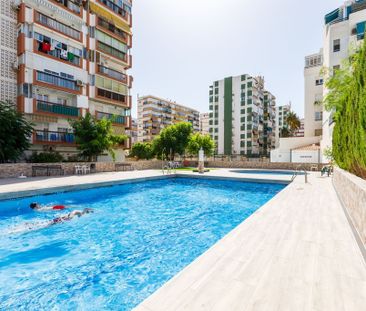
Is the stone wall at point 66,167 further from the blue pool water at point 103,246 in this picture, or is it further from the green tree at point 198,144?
the blue pool water at point 103,246

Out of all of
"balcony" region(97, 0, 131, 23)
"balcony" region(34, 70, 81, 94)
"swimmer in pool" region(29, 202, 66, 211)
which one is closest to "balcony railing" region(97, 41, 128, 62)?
"balcony" region(97, 0, 131, 23)

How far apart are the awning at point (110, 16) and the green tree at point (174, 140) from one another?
14.8m

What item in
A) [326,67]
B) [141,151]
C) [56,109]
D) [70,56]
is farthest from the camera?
[141,151]

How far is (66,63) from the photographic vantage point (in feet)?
74.0

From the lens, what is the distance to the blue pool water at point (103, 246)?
392 cm

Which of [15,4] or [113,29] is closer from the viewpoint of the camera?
[15,4]

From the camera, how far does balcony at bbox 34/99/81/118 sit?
19.9m

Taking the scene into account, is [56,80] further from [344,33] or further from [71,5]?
[344,33]

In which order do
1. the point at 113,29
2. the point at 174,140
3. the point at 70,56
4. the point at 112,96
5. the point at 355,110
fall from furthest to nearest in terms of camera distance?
the point at 174,140, the point at 113,29, the point at 112,96, the point at 70,56, the point at 355,110

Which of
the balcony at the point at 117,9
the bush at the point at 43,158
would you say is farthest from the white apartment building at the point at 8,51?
the balcony at the point at 117,9

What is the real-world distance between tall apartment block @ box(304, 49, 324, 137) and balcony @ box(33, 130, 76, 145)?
32952mm

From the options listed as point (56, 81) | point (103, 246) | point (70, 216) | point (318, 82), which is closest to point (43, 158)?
point (56, 81)

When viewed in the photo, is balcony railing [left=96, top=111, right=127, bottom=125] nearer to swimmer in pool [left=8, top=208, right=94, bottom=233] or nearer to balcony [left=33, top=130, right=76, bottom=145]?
balcony [left=33, top=130, right=76, bottom=145]

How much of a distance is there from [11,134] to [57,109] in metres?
6.04
